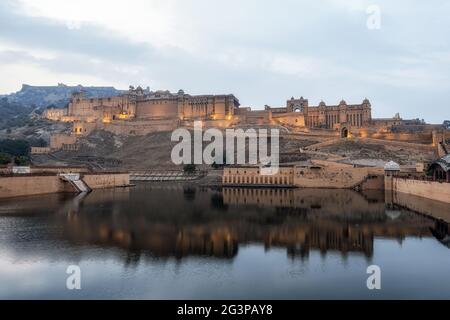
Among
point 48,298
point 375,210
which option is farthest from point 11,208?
point 375,210

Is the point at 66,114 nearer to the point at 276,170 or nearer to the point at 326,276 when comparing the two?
the point at 276,170

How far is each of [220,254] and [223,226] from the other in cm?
706

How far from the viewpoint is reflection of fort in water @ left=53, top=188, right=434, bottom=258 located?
1923cm

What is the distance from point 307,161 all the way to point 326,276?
5333 cm

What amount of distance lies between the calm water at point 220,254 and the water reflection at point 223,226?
6cm

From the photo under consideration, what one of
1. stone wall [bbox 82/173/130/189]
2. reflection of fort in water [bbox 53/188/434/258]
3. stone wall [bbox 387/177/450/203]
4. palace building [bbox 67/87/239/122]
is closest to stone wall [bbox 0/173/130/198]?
stone wall [bbox 82/173/130/189]

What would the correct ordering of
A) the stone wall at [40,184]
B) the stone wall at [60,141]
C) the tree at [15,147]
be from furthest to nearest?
the stone wall at [60,141]
the tree at [15,147]
the stone wall at [40,184]

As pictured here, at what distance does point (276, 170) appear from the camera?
203 feet

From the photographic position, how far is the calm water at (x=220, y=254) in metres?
13.1

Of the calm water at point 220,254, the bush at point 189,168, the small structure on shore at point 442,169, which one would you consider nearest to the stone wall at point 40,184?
the calm water at point 220,254

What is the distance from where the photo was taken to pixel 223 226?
24797 millimetres

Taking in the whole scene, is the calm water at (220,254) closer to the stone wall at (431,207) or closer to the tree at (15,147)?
the stone wall at (431,207)

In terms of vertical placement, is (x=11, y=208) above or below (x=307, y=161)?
below

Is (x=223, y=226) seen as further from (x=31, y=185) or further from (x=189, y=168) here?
(x=189, y=168)
